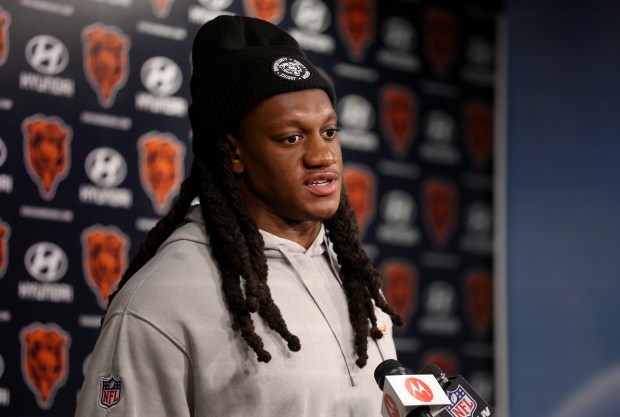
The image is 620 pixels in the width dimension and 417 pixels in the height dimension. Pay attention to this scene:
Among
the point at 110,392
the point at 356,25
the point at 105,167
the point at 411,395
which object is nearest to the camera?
the point at 411,395

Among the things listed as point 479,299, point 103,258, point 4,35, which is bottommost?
point 479,299

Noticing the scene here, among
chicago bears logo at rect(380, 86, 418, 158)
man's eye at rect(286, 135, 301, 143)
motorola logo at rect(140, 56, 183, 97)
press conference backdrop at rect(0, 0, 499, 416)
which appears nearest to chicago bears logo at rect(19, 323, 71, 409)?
press conference backdrop at rect(0, 0, 499, 416)

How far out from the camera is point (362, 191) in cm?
378

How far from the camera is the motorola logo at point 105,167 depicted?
122 inches

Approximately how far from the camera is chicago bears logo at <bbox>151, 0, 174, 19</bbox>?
3301mm

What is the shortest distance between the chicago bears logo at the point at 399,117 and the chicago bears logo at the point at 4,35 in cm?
155

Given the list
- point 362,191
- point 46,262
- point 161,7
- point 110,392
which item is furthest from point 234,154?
point 362,191

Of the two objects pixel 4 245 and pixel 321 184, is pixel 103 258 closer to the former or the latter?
pixel 4 245

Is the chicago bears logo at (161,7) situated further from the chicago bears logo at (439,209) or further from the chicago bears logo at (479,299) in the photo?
the chicago bears logo at (479,299)

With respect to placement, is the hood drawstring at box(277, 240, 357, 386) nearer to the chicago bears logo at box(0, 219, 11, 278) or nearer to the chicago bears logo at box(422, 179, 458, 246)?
the chicago bears logo at box(0, 219, 11, 278)

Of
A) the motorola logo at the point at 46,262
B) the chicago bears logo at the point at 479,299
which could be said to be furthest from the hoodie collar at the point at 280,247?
the chicago bears logo at the point at 479,299

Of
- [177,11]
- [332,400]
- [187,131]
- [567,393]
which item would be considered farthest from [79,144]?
[567,393]

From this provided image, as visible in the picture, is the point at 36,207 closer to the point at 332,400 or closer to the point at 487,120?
the point at 332,400

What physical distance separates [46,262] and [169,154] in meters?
0.58
